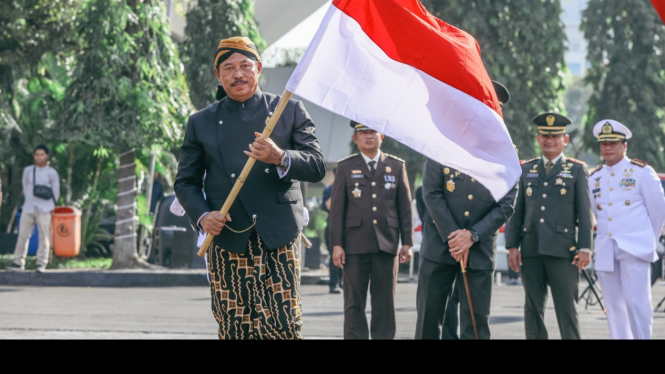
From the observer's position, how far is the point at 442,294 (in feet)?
26.3

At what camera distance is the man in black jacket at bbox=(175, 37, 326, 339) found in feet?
→ 17.7

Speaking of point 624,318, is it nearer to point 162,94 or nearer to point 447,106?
point 447,106

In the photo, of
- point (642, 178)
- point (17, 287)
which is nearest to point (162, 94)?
point (17, 287)

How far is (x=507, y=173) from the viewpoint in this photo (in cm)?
551

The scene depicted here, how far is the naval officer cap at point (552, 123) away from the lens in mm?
8672

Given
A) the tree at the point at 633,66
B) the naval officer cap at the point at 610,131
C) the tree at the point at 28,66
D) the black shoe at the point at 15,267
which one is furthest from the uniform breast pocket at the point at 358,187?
the tree at the point at 633,66

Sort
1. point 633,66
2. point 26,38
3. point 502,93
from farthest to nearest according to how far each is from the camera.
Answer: point 633,66 < point 26,38 < point 502,93

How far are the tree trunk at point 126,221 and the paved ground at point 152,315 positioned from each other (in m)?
1.80

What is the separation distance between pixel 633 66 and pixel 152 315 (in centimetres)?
1916

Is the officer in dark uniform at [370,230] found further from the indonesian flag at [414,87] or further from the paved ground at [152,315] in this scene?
the indonesian flag at [414,87]

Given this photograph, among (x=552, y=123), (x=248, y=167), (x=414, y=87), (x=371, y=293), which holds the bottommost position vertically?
(x=371, y=293)

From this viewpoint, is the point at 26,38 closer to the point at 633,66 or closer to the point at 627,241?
the point at 627,241

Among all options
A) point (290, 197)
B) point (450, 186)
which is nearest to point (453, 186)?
point (450, 186)
